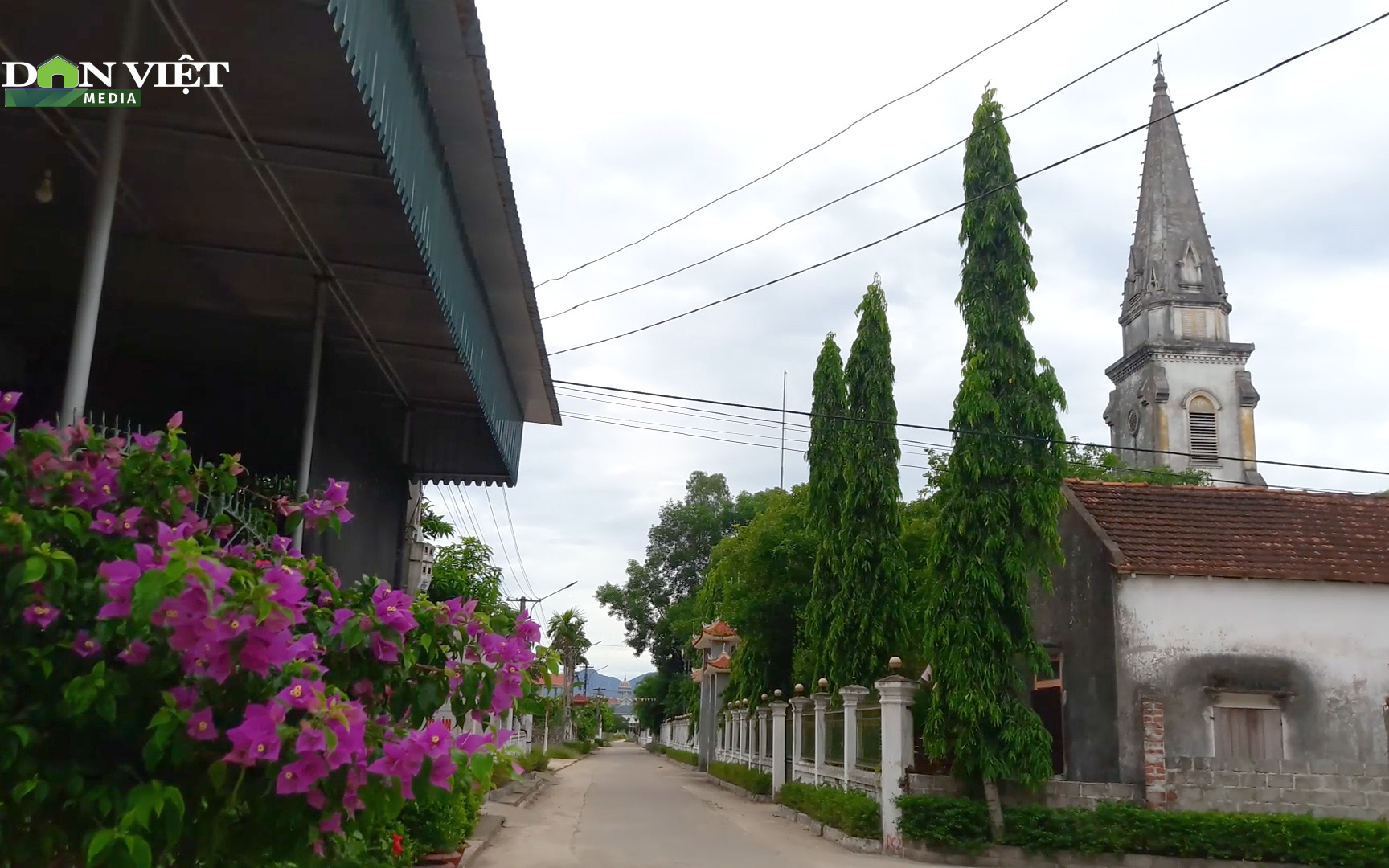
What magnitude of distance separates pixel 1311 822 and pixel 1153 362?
42706mm

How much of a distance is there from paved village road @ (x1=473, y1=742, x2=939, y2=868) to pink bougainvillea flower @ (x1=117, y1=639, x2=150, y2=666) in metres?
10.7

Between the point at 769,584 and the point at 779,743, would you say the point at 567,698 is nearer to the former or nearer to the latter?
the point at 769,584

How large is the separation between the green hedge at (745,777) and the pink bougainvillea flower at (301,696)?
22.5 metres

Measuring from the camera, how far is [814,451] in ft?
72.5

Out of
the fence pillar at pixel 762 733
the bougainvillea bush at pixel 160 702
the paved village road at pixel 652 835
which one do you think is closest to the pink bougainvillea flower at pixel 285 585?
the bougainvillea bush at pixel 160 702

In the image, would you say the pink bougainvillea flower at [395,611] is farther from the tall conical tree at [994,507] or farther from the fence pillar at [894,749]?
the fence pillar at [894,749]

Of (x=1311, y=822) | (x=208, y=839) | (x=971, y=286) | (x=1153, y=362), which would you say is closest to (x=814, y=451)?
(x=971, y=286)

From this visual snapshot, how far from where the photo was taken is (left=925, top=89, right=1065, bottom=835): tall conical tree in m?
13.4

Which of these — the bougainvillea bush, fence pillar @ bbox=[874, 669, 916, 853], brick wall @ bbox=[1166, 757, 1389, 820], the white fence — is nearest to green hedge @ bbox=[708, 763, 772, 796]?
the white fence

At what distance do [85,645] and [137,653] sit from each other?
Answer: 133 millimetres

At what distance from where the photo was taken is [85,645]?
2289mm

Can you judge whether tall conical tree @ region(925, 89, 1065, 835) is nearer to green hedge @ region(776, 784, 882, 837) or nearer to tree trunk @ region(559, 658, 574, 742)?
green hedge @ region(776, 784, 882, 837)

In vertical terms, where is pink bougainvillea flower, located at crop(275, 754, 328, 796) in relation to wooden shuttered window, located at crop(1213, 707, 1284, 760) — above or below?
above

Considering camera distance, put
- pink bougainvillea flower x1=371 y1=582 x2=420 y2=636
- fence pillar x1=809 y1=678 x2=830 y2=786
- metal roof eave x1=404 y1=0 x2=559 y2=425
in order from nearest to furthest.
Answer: pink bougainvillea flower x1=371 y1=582 x2=420 y2=636, metal roof eave x1=404 y1=0 x2=559 y2=425, fence pillar x1=809 y1=678 x2=830 y2=786
